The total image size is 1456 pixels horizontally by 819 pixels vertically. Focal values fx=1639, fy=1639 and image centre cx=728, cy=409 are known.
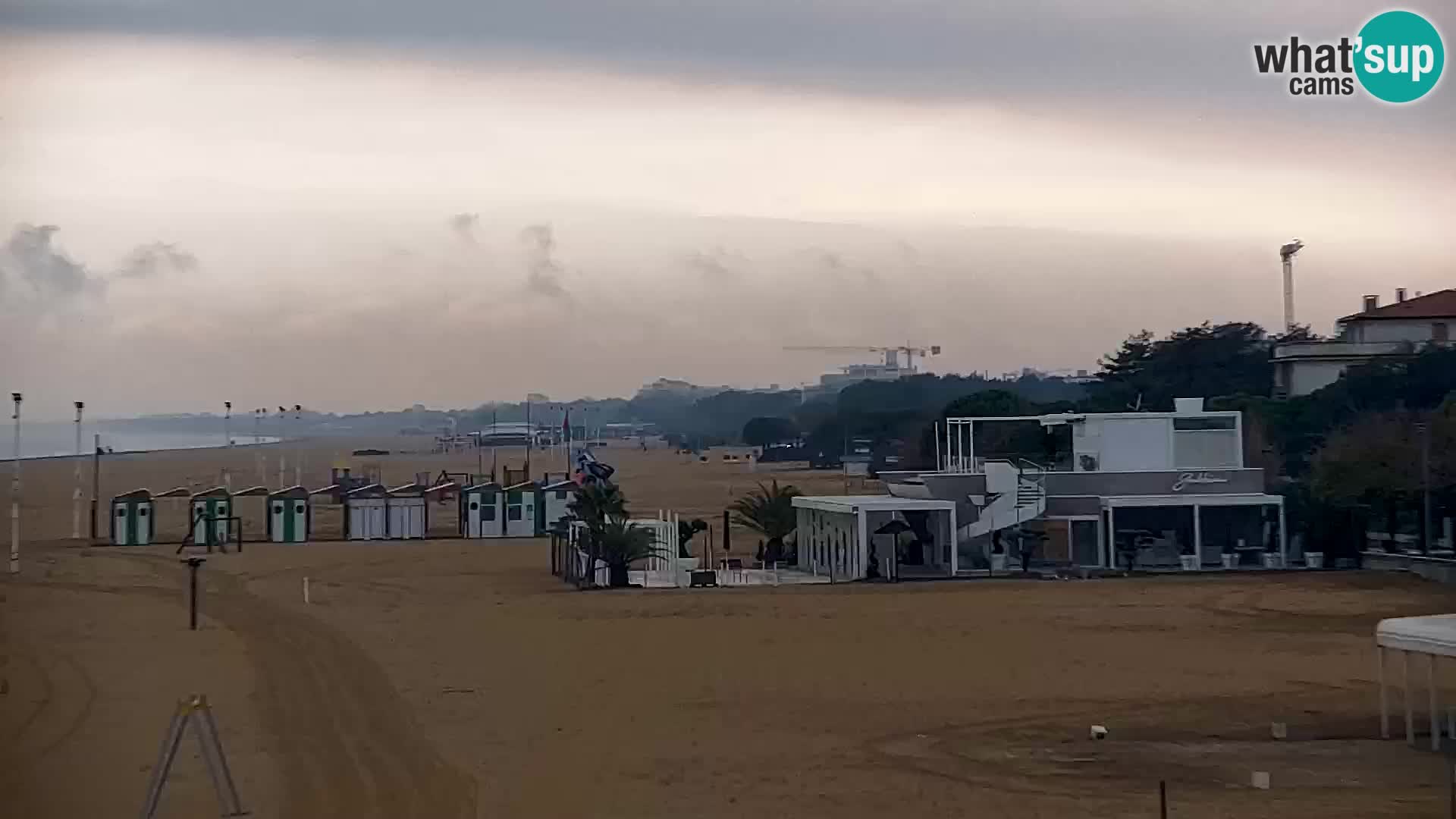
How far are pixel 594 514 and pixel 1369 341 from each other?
35.3 metres

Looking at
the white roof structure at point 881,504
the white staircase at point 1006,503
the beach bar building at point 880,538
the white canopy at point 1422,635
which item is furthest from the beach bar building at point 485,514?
the white canopy at point 1422,635

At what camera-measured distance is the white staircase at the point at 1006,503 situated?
32438mm

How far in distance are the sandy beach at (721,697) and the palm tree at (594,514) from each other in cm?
84

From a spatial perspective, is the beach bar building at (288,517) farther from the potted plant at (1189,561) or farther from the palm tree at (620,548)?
the potted plant at (1189,561)

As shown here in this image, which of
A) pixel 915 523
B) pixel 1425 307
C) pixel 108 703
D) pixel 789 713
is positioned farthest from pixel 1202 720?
pixel 1425 307

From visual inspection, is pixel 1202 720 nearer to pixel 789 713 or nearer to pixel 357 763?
pixel 789 713

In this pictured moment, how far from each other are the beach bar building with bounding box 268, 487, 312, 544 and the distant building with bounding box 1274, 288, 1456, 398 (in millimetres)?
32820

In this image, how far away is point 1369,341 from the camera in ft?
184

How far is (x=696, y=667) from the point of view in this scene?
63.8 feet

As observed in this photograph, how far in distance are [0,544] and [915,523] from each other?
24362mm

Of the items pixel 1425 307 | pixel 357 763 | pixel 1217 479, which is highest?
pixel 1425 307

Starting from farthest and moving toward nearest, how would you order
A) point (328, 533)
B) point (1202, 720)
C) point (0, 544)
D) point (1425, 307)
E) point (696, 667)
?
point (1425, 307) < point (328, 533) < point (0, 544) < point (696, 667) < point (1202, 720)

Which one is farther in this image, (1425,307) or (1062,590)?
(1425,307)

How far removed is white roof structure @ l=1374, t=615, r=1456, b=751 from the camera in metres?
13.8
